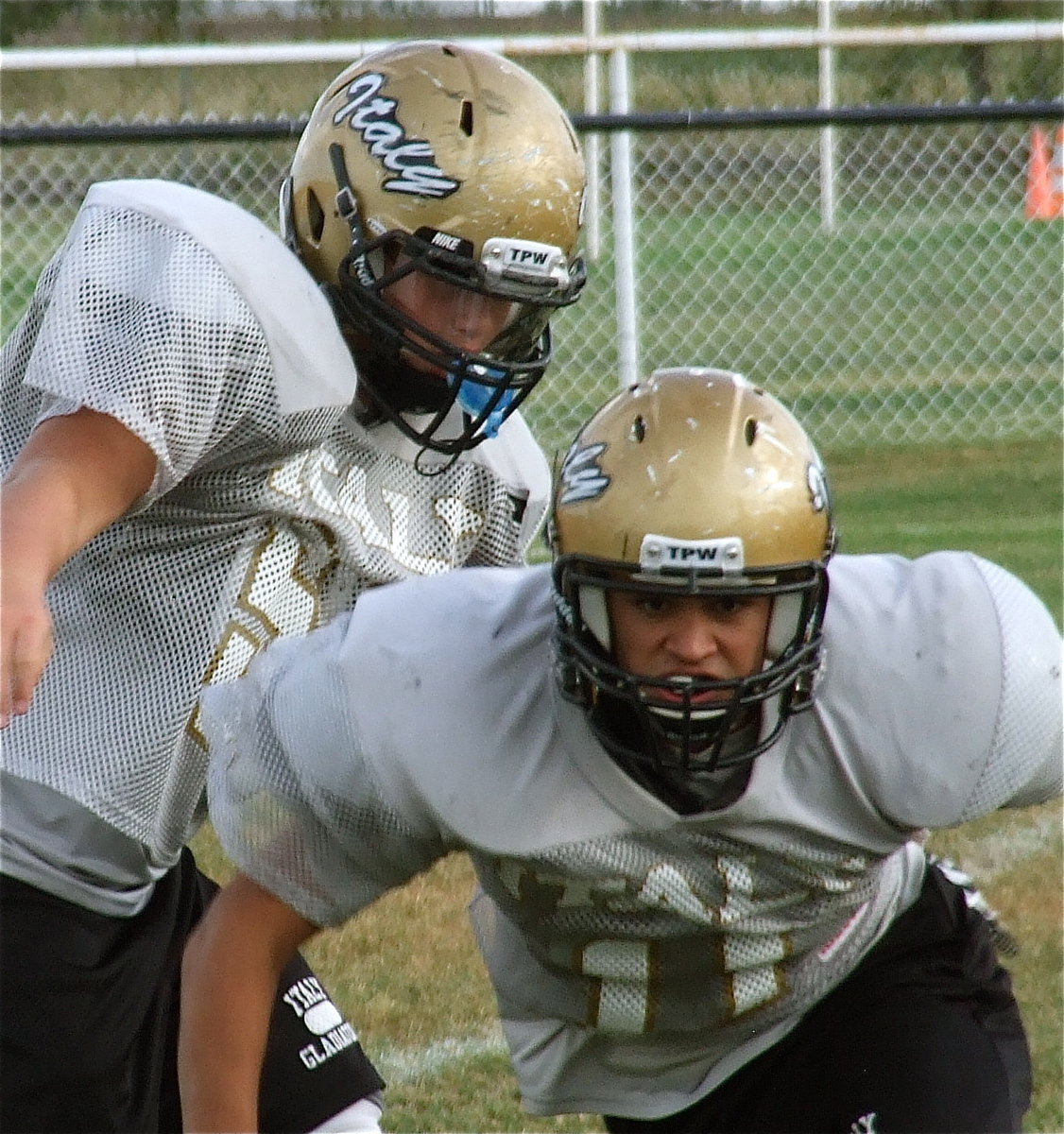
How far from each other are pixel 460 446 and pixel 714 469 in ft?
1.64

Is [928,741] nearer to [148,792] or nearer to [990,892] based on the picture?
[148,792]

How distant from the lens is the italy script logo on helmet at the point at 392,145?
2.44 m

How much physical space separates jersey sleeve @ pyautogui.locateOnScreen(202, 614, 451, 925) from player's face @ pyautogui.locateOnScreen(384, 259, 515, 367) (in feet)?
1.59

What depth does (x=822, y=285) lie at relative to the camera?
10.1 metres

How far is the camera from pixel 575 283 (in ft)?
8.25

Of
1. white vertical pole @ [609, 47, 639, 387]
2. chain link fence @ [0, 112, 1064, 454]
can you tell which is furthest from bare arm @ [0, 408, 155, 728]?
chain link fence @ [0, 112, 1064, 454]

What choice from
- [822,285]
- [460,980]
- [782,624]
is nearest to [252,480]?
[782,624]

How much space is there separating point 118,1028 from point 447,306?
3.32 feet

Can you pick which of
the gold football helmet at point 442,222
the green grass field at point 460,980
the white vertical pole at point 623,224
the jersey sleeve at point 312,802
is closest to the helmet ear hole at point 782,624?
the jersey sleeve at point 312,802

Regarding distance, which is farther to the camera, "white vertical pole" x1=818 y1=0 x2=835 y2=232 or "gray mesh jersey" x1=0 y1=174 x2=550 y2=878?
"white vertical pole" x1=818 y1=0 x2=835 y2=232

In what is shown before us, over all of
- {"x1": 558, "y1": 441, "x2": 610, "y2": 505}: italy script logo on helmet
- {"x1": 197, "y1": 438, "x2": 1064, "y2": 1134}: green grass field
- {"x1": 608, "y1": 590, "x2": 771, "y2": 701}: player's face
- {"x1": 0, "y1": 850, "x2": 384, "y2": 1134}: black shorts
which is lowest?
{"x1": 197, "y1": 438, "x2": 1064, "y2": 1134}: green grass field

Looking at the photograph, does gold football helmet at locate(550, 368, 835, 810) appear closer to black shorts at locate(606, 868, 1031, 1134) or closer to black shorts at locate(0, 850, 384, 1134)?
black shorts at locate(606, 868, 1031, 1134)

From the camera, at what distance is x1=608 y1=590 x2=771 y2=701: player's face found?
2.03 m

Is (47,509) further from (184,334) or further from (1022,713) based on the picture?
(1022,713)
